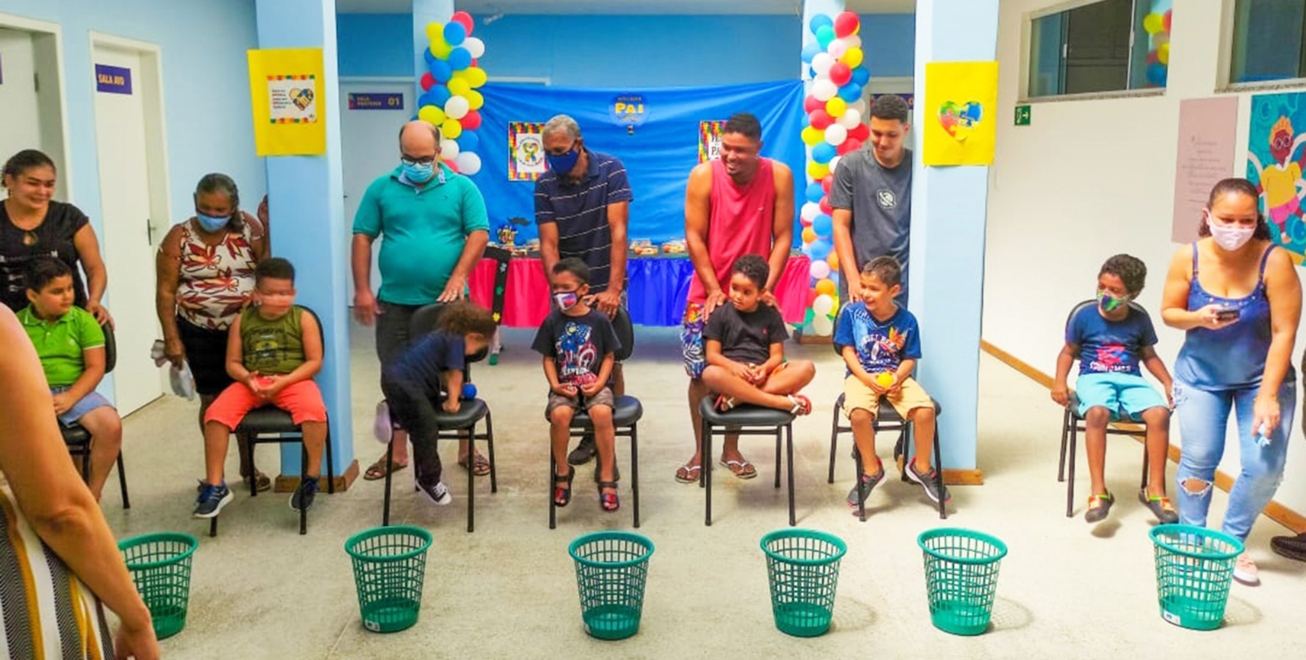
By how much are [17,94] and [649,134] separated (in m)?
3.90

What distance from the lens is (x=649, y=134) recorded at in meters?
7.56

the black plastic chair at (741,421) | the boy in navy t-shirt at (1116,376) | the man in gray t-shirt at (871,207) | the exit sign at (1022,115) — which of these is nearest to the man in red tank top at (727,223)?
the man in gray t-shirt at (871,207)

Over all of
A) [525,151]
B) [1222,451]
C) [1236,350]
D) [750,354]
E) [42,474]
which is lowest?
[1222,451]

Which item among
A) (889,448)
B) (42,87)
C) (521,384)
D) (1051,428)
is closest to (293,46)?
(42,87)

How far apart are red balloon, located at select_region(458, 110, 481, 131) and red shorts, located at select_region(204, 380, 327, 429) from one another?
323 centimetres

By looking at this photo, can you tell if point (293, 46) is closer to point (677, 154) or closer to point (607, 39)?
point (677, 154)

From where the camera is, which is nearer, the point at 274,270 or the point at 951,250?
the point at 274,270

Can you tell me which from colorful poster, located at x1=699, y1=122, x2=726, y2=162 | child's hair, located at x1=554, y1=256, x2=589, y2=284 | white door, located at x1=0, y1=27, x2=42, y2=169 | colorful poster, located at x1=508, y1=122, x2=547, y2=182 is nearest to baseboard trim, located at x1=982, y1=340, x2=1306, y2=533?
child's hair, located at x1=554, y1=256, x2=589, y2=284

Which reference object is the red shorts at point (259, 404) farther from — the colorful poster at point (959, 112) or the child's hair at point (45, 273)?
the colorful poster at point (959, 112)

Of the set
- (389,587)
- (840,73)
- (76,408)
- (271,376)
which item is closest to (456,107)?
(840,73)

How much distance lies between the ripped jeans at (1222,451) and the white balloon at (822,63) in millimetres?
3594

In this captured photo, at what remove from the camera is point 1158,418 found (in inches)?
155

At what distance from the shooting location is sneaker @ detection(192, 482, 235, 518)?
400 centimetres

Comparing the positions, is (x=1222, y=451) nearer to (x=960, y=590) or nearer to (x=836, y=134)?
(x=960, y=590)
